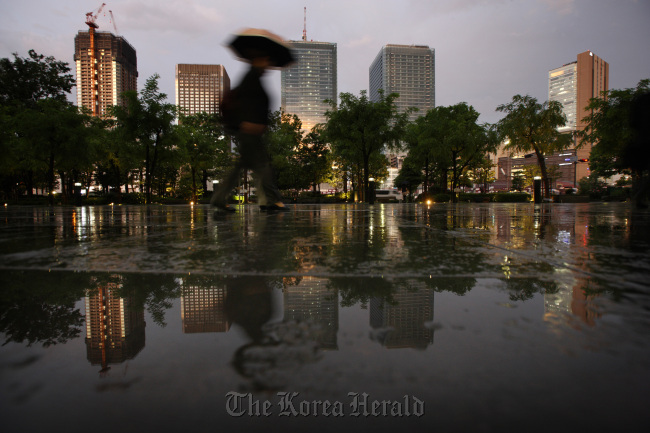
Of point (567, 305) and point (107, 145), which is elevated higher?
point (107, 145)

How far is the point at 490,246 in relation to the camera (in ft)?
9.07

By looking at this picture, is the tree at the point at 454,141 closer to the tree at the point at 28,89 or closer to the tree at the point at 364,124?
the tree at the point at 364,124

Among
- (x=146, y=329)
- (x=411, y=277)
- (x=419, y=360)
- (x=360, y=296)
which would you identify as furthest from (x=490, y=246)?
(x=146, y=329)

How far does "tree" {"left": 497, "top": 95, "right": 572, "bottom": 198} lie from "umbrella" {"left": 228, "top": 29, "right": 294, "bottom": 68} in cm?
2821

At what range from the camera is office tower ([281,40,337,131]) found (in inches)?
6235

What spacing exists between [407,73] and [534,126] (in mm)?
163774

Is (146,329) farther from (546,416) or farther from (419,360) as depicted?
(546,416)

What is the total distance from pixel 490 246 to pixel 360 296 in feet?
5.88

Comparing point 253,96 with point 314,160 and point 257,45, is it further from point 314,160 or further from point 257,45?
point 314,160

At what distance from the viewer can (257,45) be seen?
3939 millimetres

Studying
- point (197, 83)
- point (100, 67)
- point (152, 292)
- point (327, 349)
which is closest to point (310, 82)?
point (197, 83)

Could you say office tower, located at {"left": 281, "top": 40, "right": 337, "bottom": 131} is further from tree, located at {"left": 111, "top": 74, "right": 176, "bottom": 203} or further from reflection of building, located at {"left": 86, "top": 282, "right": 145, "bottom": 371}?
reflection of building, located at {"left": 86, "top": 282, "right": 145, "bottom": 371}

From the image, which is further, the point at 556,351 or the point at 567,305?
the point at 567,305

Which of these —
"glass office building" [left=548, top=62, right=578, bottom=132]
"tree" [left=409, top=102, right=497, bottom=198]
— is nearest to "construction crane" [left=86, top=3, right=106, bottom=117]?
"tree" [left=409, top=102, right=497, bottom=198]
